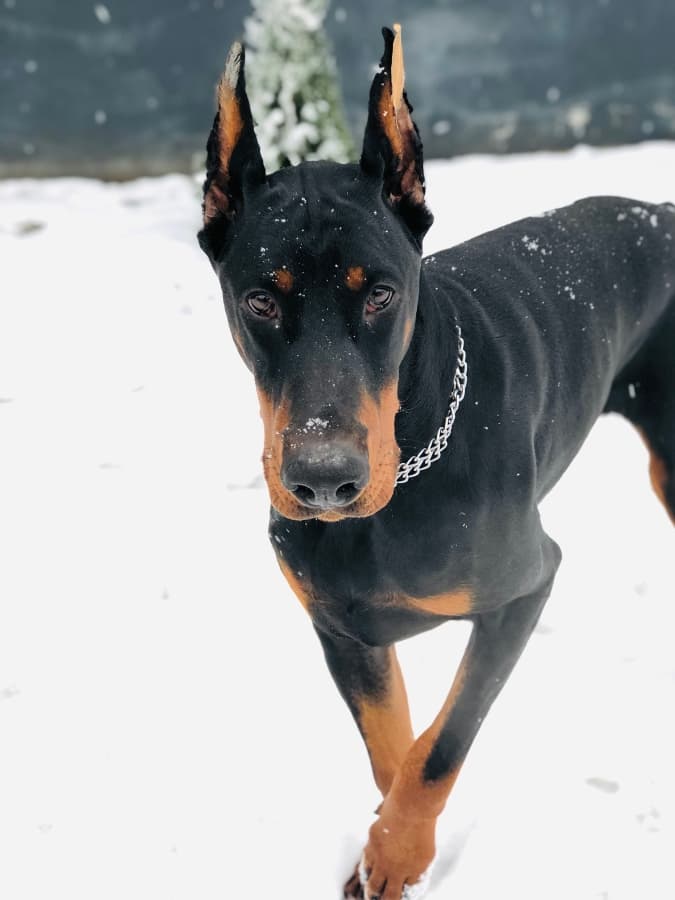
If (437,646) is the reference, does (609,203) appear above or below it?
above

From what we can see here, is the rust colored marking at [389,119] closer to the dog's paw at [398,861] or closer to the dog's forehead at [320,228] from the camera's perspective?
the dog's forehead at [320,228]

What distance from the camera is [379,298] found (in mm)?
2037

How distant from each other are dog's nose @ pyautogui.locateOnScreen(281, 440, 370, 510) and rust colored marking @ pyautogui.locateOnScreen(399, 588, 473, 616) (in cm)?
54

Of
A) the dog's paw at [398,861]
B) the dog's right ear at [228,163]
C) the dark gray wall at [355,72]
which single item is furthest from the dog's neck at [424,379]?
the dark gray wall at [355,72]

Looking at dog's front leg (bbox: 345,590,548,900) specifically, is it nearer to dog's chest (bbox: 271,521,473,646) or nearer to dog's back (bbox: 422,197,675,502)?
dog's chest (bbox: 271,521,473,646)

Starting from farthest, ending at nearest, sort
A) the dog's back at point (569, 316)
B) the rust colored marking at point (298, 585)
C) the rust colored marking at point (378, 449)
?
the dog's back at point (569, 316) < the rust colored marking at point (298, 585) < the rust colored marking at point (378, 449)

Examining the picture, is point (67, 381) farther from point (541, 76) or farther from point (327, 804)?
point (541, 76)

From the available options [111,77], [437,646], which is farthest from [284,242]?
[111,77]

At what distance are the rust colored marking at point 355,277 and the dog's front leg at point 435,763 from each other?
37.5 inches

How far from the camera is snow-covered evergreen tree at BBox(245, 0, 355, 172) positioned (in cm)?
652

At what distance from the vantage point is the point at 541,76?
8766 millimetres

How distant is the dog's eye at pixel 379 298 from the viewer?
2.03 m

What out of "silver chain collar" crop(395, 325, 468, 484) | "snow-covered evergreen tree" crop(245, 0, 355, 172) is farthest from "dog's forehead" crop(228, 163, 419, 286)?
"snow-covered evergreen tree" crop(245, 0, 355, 172)

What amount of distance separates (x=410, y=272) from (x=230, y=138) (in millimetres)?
491
